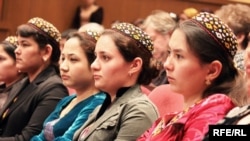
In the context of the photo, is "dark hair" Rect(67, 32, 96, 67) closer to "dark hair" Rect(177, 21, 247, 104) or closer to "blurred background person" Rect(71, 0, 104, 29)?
"dark hair" Rect(177, 21, 247, 104)

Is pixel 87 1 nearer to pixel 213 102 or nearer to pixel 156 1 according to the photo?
pixel 156 1

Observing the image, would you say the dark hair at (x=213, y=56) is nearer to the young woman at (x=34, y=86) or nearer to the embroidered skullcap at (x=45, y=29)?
the young woman at (x=34, y=86)

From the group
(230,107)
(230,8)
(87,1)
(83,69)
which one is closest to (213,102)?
(230,107)

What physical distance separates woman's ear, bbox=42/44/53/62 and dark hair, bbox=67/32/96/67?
1.49 ft

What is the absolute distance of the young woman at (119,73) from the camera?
7.14 ft

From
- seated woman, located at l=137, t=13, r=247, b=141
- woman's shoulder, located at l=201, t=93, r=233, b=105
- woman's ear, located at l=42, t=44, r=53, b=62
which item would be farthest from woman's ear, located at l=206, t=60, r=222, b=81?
woman's ear, located at l=42, t=44, r=53, b=62

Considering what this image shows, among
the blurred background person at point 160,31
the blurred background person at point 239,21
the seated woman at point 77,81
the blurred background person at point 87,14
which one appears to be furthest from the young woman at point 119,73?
the blurred background person at point 87,14

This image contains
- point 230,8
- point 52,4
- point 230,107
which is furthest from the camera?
point 52,4

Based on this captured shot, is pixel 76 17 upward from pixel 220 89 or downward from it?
downward

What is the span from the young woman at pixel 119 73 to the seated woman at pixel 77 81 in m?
0.25

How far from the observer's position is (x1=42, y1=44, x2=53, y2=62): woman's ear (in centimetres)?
309

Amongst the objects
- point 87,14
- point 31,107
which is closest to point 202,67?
point 31,107

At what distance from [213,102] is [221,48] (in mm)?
221

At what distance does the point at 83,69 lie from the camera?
8.68 feet
